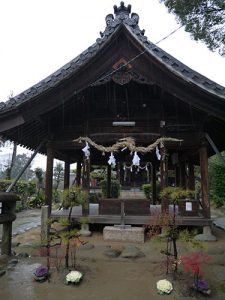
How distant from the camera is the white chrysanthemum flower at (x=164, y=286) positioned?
15.8ft

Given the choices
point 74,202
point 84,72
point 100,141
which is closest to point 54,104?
point 84,72

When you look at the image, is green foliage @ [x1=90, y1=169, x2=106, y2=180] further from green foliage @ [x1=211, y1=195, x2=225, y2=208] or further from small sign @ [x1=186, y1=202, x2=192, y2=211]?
small sign @ [x1=186, y1=202, x2=192, y2=211]

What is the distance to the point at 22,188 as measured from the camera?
22516mm

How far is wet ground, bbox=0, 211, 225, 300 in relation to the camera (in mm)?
4770

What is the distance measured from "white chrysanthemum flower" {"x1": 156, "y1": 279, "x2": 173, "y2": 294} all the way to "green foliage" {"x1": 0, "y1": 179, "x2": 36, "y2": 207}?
679 inches

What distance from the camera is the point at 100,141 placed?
10023 millimetres

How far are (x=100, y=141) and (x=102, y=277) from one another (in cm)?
528

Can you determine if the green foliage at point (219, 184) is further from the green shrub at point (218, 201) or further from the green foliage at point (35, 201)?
the green foliage at point (35, 201)

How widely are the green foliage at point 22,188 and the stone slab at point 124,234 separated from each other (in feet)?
43.5

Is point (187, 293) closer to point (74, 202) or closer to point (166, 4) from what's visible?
point (74, 202)

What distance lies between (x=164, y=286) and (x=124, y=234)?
3991mm

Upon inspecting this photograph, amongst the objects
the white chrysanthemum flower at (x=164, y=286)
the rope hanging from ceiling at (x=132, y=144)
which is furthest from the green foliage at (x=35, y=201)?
the white chrysanthemum flower at (x=164, y=286)

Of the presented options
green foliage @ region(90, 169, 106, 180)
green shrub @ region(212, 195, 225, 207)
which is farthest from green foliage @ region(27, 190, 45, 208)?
green shrub @ region(212, 195, 225, 207)

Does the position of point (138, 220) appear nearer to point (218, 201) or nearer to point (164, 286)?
point (164, 286)
